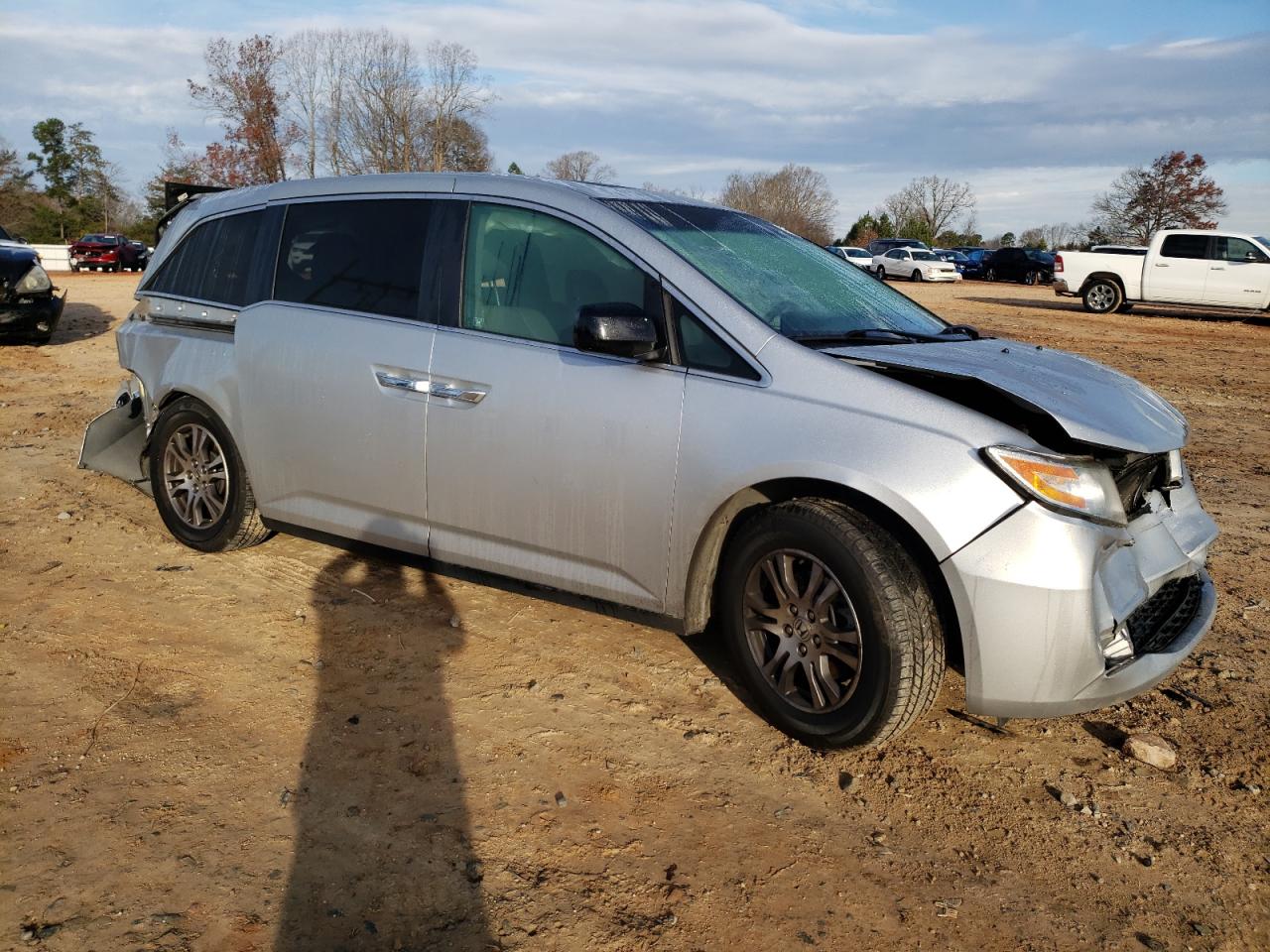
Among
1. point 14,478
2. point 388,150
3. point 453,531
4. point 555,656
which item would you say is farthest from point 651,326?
point 388,150

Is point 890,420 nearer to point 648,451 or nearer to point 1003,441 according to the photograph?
point 1003,441

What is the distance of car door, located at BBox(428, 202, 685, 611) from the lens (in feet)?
11.2

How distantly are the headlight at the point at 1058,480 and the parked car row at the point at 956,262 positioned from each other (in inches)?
1393

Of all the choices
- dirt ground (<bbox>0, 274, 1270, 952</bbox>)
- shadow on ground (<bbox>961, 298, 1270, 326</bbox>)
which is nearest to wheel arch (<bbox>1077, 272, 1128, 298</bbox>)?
shadow on ground (<bbox>961, 298, 1270, 326</bbox>)

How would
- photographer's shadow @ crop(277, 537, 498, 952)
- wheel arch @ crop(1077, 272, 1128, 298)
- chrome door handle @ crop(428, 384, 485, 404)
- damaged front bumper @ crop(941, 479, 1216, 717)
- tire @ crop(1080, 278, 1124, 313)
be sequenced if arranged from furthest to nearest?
tire @ crop(1080, 278, 1124, 313) → wheel arch @ crop(1077, 272, 1128, 298) → chrome door handle @ crop(428, 384, 485, 404) → damaged front bumper @ crop(941, 479, 1216, 717) → photographer's shadow @ crop(277, 537, 498, 952)

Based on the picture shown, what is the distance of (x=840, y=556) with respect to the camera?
3.03 meters

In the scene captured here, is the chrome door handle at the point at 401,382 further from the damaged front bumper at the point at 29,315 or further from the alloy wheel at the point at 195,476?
the damaged front bumper at the point at 29,315

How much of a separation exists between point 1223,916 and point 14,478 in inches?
271

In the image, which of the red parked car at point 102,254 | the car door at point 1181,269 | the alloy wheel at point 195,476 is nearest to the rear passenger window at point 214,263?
the alloy wheel at point 195,476

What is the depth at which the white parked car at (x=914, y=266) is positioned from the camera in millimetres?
37344

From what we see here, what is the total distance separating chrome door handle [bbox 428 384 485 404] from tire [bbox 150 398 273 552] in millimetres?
1388

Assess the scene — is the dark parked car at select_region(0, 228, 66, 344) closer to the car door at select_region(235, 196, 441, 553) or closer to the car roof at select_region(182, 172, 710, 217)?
the car roof at select_region(182, 172, 710, 217)

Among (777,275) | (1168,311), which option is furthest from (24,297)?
(1168,311)

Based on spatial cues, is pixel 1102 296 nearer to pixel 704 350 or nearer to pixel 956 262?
pixel 704 350
